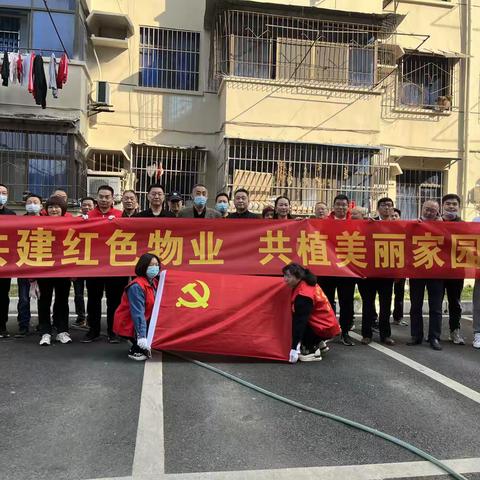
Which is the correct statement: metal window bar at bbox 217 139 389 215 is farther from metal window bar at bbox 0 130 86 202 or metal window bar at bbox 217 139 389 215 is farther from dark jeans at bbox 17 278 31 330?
dark jeans at bbox 17 278 31 330

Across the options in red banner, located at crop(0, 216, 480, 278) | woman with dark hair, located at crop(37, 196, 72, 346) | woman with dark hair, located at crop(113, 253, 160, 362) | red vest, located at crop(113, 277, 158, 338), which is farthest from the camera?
red banner, located at crop(0, 216, 480, 278)

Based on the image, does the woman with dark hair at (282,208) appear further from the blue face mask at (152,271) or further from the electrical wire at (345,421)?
the electrical wire at (345,421)

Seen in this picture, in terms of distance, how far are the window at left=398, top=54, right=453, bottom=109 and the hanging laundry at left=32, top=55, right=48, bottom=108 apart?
8655 mm

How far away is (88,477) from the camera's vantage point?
9.20 feet

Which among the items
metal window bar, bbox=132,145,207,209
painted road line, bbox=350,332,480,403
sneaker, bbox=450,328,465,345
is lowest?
painted road line, bbox=350,332,480,403

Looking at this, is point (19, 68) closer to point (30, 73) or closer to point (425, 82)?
point (30, 73)

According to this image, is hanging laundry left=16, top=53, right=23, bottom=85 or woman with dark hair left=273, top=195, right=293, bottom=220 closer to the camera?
woman with dark hair left=273, top=195, right=293, bottom=220

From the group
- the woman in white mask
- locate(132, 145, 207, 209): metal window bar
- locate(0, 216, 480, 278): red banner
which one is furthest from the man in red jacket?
locate(132, 145, 207, 209): metal window bar

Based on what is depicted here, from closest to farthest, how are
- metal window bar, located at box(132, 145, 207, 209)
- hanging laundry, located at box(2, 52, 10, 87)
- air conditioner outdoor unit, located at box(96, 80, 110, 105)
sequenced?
hanging laundry, located at box(2, 52, 10, 87) → air conditioner outdoor unit, located at box(96, 80, 110, 105) → metal window bar, located at box(132, 145, 207, 209)

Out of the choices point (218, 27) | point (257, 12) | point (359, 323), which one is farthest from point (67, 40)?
point (359, 323)

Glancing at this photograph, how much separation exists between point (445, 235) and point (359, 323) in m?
1.85

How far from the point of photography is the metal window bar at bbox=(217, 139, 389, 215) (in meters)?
11.2

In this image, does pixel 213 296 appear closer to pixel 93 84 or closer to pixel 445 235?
pixel 445 235

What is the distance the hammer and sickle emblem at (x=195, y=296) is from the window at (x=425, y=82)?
9.99 meters
